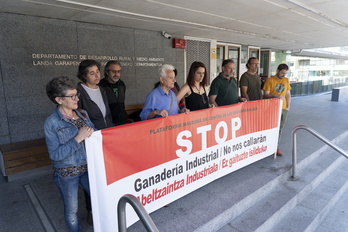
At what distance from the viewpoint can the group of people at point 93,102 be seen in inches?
63.9

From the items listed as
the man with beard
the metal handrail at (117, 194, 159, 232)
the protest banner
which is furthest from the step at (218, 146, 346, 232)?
the man with beard

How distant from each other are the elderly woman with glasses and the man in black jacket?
92 cm

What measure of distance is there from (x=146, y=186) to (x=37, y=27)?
3.31m

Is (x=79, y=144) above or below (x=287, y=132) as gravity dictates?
above

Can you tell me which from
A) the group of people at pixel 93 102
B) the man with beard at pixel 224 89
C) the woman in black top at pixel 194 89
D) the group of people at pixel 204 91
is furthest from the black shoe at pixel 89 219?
the man with beard at pixel 224 89

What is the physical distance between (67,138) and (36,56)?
2.85 metres

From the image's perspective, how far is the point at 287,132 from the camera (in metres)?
5.24

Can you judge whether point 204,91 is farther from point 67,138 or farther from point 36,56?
point 36,56

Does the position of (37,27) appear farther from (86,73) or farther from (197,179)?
(197,179)

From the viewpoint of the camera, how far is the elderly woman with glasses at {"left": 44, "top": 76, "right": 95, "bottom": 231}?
1.61 m

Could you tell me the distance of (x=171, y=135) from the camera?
2.22 m

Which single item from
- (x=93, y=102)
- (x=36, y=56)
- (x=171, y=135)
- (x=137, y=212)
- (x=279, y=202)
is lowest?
A: (x=279, y=202)

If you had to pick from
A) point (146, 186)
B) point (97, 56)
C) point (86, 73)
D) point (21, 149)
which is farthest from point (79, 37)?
point (146, 186)

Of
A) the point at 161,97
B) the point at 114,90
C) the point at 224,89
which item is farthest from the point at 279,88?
the point at 114,90
